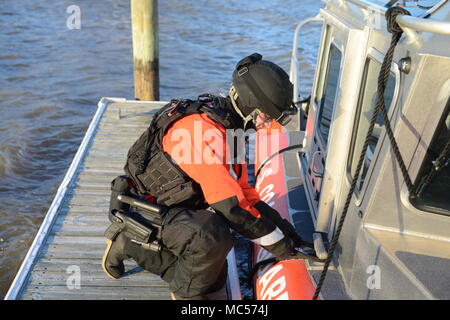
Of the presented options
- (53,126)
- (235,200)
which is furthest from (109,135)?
(235,200)

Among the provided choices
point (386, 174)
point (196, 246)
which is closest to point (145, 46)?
point (196, 246)

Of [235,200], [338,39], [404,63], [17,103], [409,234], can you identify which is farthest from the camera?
[17,103]

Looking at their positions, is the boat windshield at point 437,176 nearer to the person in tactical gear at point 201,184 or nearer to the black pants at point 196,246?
the person in tactical gear at point 201,184

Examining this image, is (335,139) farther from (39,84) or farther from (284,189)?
(39,84)

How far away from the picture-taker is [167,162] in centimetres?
272

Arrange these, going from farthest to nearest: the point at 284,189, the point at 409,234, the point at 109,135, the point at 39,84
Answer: the point at 39,84 → the point at 109,135 → the point at 284,189 → the point at 409,234

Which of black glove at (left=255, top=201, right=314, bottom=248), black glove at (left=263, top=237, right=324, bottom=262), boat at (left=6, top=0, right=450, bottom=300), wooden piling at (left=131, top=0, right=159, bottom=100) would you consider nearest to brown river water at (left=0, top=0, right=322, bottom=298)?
black glove at (left=255, top=201, right=314, bottom=248)

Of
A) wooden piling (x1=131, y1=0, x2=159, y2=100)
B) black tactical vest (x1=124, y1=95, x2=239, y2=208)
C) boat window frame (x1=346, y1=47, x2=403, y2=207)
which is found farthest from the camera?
wooden piling (x1=131, y1=0, x2=159, y2=100)

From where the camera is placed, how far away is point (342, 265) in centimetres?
268

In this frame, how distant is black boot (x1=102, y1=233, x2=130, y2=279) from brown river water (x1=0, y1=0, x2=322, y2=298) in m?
1.29

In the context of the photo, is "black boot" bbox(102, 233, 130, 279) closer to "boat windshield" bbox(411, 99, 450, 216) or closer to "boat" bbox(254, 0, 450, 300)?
"boat" bbox(254, 0, 450, 300)

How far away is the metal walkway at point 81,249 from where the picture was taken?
3324 millimetres

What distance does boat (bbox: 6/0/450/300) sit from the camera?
201 cm

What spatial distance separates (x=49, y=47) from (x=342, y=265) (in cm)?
1193
